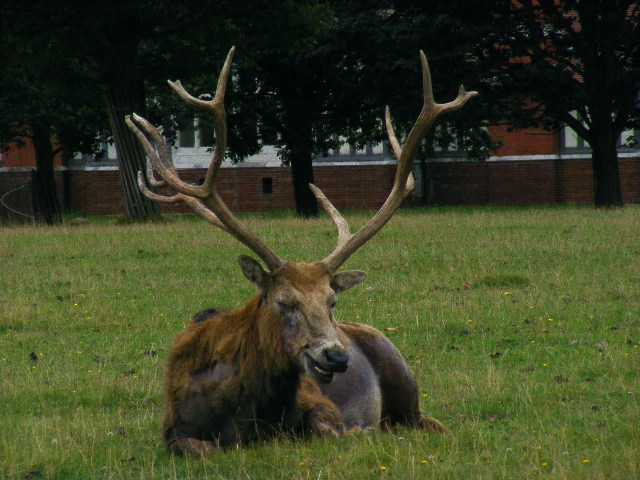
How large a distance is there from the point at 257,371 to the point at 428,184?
34.6m

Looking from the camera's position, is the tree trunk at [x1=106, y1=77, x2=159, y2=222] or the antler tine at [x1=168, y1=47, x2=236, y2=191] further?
the tree trunk at [x1=106, y1=77, x2=159, y2=222]

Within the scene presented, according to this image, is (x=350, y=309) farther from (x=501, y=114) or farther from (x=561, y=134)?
(x=561, y=134)

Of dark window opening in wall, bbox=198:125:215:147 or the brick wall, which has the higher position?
dark window opening in wall, bbox=198:125:215:147

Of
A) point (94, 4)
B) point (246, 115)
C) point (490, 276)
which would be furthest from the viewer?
point (246, 115)

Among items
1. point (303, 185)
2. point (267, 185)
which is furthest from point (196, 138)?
point (303, 185)

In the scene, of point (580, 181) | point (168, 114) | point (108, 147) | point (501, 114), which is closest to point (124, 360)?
point (501, 114)

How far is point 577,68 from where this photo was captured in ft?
93.9

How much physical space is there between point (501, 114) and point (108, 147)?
21582mm

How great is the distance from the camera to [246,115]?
29.8 m

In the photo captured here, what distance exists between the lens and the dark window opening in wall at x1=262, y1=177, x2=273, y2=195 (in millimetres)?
41500

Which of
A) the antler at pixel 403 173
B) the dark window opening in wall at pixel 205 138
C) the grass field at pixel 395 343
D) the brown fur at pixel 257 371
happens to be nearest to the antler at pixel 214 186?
the brown fur at pixel 257 371

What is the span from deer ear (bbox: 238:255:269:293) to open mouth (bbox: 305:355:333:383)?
2.05 ft

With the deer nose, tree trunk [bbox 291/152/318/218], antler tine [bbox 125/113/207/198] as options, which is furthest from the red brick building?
the deer nose

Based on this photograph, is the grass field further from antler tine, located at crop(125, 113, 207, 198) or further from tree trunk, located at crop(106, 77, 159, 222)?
tree trunk, located at crop(106, 77, 159, 222)
